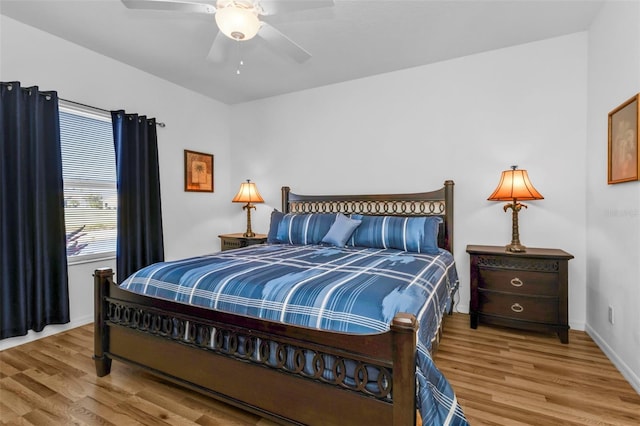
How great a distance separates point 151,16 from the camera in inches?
109

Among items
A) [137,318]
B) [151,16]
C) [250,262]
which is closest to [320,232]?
[250,262]

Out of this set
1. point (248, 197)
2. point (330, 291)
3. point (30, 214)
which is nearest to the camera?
point (330, 291)

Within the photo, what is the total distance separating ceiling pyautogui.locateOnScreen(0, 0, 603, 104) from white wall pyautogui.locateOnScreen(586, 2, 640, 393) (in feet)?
1.32

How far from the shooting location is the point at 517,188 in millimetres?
2932

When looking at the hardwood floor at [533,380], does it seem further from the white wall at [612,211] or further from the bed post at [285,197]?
the bed post at [285,197]

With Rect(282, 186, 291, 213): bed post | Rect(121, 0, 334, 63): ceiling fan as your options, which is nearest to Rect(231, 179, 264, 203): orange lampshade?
Rect(282, 186, 291, 213): bed post

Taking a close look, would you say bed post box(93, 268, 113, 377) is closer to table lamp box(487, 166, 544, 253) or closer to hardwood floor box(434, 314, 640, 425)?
hardwood floor box(434, 314, 640, 425)

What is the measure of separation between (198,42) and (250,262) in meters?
2.24

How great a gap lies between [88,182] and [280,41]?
8.39ft

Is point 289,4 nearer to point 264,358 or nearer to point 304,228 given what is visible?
point 264,358

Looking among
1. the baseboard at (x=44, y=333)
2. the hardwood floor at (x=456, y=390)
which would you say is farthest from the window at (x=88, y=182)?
the hardwood floor at (x=456, y=390)

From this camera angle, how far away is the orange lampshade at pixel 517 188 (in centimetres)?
291

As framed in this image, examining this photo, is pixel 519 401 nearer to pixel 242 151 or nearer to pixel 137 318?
pixel 137 318

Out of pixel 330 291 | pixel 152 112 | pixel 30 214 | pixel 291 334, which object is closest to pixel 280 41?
pixel 330 291
